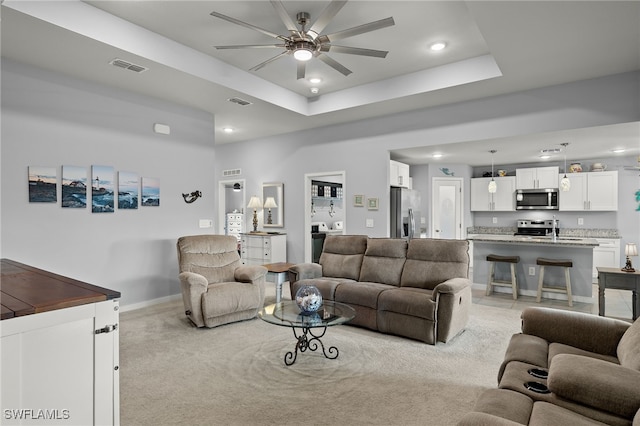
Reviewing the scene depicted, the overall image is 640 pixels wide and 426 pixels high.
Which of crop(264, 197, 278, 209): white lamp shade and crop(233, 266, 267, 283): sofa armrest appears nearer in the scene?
crop(233, 266, 267, 283): sofa armrest

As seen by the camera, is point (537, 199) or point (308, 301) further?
point (537, 199)

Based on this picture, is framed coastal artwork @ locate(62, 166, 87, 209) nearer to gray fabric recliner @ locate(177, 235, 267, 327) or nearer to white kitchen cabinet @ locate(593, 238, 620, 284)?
gray fabric recliner @ locate(177, 235, 267, 327)

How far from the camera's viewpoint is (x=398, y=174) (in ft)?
21.4

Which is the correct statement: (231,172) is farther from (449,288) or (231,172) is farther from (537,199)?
(537,199)

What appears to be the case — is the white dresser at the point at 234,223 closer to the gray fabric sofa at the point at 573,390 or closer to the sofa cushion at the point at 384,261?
the sofa cushion at the point at 384,261

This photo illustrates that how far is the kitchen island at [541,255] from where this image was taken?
520 centimetres

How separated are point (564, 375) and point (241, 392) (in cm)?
204

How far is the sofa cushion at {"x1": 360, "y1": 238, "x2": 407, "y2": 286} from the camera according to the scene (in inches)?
173

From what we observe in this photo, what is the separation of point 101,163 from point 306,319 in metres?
3.43

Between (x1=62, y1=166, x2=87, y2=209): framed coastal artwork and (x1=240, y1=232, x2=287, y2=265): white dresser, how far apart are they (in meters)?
3.13

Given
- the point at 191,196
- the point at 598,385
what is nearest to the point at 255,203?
the point at 191,196

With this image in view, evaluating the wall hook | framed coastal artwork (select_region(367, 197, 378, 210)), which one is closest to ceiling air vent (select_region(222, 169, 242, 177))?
the wall hook

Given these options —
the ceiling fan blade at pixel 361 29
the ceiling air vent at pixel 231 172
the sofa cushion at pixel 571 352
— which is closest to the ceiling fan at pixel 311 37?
the ceiling fan blade at pixel 361 29

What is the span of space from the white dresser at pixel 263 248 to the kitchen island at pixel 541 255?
346 cm
